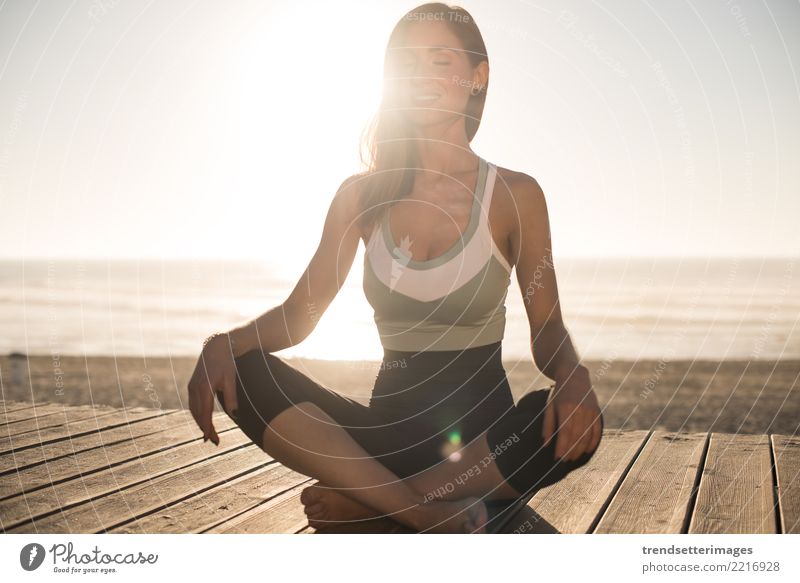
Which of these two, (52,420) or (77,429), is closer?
(77,429)

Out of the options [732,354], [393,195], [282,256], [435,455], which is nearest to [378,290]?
[393,195]

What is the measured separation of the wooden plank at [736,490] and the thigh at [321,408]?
815mm

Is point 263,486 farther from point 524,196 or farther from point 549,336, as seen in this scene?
point 524,196

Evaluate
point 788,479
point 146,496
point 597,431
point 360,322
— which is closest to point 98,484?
point 146,496

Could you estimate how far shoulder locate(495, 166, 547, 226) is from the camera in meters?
2.41

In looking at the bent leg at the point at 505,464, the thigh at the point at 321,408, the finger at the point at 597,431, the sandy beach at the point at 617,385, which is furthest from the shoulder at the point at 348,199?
the sandy beach at the point at 617,385

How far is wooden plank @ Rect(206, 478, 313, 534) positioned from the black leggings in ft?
0.85

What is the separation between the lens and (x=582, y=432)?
6.56ft

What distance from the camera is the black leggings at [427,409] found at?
6.97 feet

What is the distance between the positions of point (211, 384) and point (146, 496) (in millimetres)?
683

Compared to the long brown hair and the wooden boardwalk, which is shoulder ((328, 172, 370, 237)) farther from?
the wooden boardwalk

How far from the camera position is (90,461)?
292cm

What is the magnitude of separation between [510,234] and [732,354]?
969cm
